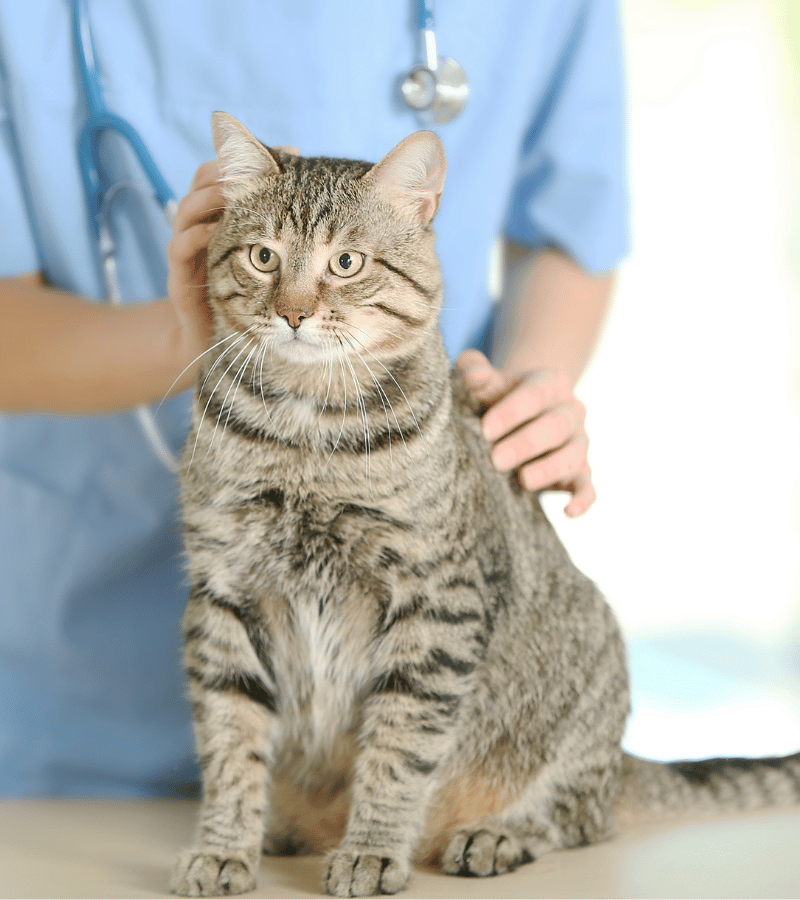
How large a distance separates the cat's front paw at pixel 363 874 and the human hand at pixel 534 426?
0.44 m

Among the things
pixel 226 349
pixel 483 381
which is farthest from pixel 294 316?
pixel 483 381

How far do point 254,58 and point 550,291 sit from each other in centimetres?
52

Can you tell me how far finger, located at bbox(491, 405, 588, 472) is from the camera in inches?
42.2

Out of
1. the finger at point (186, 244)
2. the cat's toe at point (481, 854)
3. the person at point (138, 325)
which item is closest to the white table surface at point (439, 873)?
the cat's toe at point (481, 854)

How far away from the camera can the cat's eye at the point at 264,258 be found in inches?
36.2

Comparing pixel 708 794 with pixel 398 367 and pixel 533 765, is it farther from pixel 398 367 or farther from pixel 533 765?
pixel 398 367

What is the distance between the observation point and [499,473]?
1086 mm

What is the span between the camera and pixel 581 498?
1166 mm

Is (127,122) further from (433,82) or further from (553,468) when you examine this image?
(553,468)

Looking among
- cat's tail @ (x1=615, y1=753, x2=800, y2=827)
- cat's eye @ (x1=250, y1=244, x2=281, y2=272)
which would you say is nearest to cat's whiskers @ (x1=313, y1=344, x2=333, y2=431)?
cat's eye @ (x1=250, y1=244, x2=281, y2=272)

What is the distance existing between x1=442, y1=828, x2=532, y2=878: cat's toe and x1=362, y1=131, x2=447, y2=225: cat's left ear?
25.4 inches

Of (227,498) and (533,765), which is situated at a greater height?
(227,498)

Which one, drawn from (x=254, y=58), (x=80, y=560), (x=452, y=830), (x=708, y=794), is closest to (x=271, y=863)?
(x=452, y=830)

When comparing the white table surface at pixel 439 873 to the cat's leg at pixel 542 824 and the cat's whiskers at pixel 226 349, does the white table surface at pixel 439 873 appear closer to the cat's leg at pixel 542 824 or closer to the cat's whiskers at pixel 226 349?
the cat's leg at pixel 542 824
